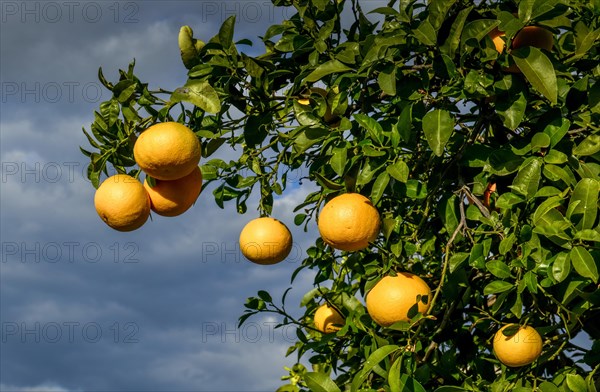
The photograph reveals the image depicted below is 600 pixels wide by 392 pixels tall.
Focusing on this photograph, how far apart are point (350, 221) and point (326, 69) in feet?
1.78

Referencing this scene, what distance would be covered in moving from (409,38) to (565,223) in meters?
Answer: 0.79

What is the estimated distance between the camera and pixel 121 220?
2.57 m

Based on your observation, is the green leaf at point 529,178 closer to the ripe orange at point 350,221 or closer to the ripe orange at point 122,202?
the ripe orange at point 350,221

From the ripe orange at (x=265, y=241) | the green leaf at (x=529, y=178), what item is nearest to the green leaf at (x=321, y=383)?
the ripe orange at (x=265, y=241)

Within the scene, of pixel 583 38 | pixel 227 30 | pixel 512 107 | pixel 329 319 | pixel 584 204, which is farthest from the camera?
pixel 329 319

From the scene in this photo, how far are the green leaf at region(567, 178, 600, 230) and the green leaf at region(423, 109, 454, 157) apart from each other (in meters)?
0.45

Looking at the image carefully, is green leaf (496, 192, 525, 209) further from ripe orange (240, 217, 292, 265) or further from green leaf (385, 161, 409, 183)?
ripe orange (240, 217, 292, 265)

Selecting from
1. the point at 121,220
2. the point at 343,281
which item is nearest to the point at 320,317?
the point at 343,281

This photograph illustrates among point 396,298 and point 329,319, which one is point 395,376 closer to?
point 396,298

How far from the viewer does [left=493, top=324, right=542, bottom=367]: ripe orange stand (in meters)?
2.76

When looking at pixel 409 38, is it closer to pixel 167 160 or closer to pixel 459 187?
pixel 459 187

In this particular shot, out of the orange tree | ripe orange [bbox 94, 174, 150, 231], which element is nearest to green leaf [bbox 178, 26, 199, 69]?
the orange tree

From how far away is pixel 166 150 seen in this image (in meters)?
2.42

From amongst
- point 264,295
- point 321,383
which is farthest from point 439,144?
point 264,295
